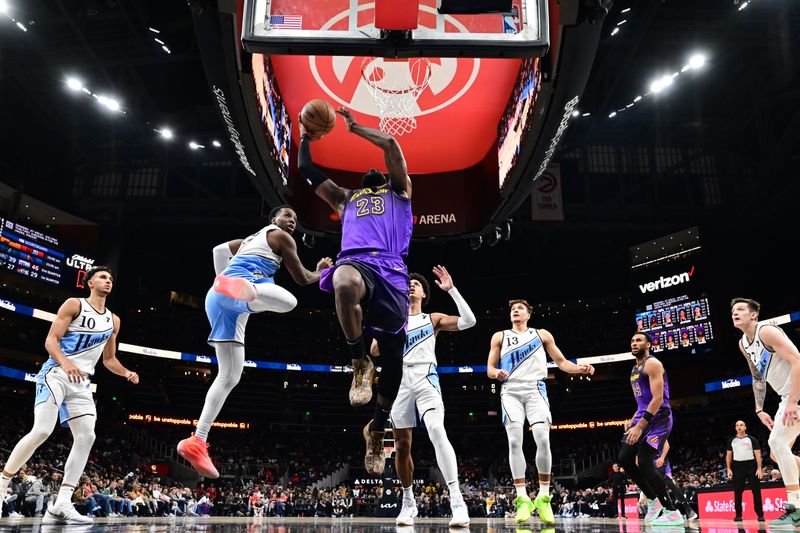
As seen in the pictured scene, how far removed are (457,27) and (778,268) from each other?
2489cm

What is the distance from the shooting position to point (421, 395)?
6270 mm

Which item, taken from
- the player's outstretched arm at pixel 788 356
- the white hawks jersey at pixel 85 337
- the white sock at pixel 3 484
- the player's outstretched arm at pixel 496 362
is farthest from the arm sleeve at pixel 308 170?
the player's outstretched arm at pixel 788 356

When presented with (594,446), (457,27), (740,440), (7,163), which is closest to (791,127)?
(740,440)

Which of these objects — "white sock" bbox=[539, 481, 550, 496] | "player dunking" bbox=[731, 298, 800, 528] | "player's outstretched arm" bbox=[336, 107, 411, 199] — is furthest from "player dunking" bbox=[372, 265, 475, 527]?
"player dunking" bbox=[731, 298, 800, 528]

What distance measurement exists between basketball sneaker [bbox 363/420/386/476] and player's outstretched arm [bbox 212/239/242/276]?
1.98m

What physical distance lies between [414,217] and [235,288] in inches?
132

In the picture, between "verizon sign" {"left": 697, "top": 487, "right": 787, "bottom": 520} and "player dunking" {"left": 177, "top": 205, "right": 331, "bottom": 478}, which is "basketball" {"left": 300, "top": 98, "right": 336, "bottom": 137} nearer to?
"player dunking" {"left": 177, "top": 205, "right": 331, "bottom": 478}

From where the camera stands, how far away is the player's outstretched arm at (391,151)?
4406mm

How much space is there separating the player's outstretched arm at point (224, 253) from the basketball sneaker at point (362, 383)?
6.34ft

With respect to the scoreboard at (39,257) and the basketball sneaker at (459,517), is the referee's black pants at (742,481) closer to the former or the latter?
the basketball sneaker at (459,517)

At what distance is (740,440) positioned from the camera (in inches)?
397

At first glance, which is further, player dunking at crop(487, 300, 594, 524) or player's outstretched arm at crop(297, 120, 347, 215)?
player dunking at crop(487, 300, 594, 524)

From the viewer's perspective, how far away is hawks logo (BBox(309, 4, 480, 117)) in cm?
684

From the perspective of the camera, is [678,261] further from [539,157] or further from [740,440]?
Result: [539,157]
